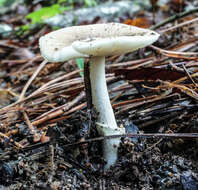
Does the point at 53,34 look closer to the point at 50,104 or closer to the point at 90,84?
the point at 90,84

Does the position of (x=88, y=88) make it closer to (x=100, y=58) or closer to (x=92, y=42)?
(x=100, y=58)

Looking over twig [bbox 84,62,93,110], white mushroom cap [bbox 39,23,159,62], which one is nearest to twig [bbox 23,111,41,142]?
twig [bbox 84,62,93,110]

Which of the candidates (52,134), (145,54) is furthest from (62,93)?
(145,54)

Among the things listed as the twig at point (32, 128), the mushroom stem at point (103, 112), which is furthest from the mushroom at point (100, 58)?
the twig at point (32, 128)

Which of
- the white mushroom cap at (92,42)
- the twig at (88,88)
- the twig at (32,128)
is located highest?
the white mushroom cap at (92,42)

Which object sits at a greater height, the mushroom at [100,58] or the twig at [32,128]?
the mushroom at [100,58]

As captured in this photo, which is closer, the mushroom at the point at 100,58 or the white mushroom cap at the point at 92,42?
the white mushroom cap at the point at 92,42

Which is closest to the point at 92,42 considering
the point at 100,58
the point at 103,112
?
the point at 100,58

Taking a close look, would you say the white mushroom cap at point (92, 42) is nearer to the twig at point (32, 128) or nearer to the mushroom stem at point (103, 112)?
the mushroom stem at point (103, 112)
